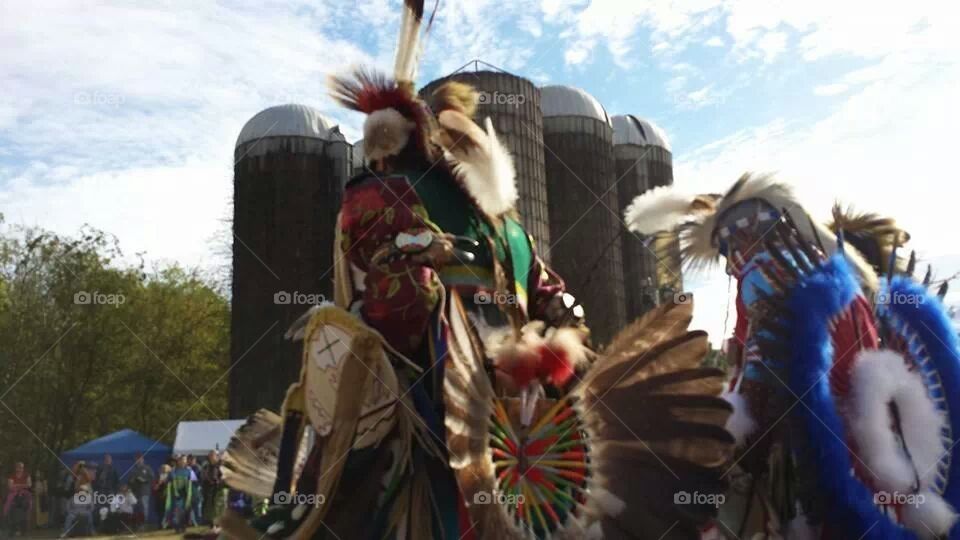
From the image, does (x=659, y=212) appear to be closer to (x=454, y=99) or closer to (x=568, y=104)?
(x=454, y=99)

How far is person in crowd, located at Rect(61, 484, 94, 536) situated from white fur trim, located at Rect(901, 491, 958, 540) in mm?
12123

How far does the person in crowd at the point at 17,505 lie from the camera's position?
14.0 meters

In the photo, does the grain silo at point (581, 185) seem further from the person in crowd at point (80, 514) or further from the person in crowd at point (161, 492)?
the person in crowd at point (80, 514)

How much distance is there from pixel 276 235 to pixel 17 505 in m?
7.26

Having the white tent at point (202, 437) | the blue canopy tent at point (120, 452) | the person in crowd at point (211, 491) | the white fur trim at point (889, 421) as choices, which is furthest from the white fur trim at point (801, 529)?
the blue canopy tent at point (120, 452)

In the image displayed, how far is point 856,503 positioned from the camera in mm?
3863

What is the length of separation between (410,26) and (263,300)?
16.0m

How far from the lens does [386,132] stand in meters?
3.61

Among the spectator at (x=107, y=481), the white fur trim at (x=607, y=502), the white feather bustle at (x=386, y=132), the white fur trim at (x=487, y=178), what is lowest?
the spectator at (x=107, y=481)

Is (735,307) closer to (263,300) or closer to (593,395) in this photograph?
(593,395)

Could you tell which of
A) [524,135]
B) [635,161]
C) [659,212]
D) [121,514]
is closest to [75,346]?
[121,514]

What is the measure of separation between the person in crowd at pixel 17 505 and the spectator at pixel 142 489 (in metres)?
1.60

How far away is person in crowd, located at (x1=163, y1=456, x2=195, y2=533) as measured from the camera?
1346 cm

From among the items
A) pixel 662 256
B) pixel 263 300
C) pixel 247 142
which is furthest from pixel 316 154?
pixel 662 256
